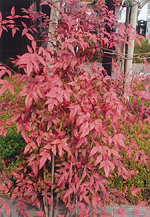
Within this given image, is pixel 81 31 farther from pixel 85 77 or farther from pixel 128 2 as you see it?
pixel 128 2

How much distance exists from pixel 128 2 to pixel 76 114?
12.7 feet

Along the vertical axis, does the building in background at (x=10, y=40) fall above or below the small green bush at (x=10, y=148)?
above

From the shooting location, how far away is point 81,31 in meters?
2.15

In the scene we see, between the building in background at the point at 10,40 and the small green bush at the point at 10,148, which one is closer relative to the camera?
the small green bush at the point at 10,148

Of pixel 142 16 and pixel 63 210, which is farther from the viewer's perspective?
pixel 142 16

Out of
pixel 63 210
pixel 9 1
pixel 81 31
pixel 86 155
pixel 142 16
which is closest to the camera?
pixel 81 31

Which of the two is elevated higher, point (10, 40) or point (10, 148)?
point (10, 40)

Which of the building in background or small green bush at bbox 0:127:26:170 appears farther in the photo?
the building in background


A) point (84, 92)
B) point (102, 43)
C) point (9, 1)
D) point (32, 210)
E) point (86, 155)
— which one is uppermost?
point (9, 1)

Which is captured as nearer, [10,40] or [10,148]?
[10,148]

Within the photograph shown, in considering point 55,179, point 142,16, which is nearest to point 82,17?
point 55,179

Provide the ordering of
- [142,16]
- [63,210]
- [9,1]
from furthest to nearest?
[142,16]
[9,1]
[63,210]

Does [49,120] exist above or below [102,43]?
below

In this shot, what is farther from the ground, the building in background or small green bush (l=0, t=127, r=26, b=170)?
the building in background
